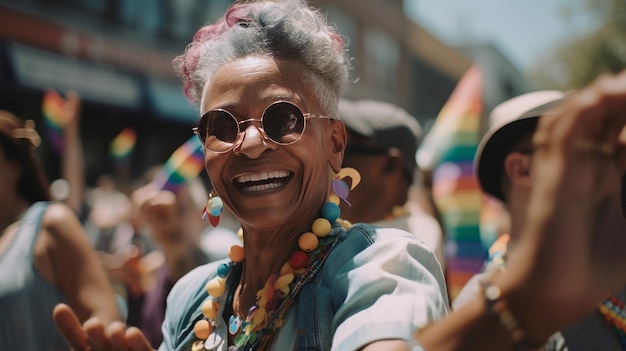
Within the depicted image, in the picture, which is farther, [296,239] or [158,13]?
[158,13]

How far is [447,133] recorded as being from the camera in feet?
13.1

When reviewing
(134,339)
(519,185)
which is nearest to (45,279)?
(134,339)

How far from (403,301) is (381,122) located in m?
1.96

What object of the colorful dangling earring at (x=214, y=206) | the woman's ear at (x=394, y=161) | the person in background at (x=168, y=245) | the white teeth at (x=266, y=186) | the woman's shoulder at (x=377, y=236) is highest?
the white teeth at (x=266, y=186)

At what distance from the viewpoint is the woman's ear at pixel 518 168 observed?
225 centimetres

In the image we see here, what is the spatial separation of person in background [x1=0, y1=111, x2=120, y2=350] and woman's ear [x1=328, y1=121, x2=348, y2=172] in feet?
3.87

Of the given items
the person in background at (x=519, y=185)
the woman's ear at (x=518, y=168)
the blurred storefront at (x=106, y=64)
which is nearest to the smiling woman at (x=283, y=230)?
the person in background at (x=519, y=185)

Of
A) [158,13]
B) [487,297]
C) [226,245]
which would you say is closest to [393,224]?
[226,245]

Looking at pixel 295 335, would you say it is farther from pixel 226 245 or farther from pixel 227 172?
A: pixel 226 245

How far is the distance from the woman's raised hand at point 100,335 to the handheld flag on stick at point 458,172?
2.40m

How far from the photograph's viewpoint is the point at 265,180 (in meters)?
1.70

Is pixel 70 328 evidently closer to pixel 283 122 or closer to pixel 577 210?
pixel 283 122

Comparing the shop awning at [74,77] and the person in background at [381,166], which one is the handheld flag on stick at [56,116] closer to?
the person in background at [381,166]

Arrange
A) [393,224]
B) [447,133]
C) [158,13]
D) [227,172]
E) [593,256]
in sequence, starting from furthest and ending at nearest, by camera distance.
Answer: [158,13] < [447,133] < [393,224] < [227,172] < [593,256]
